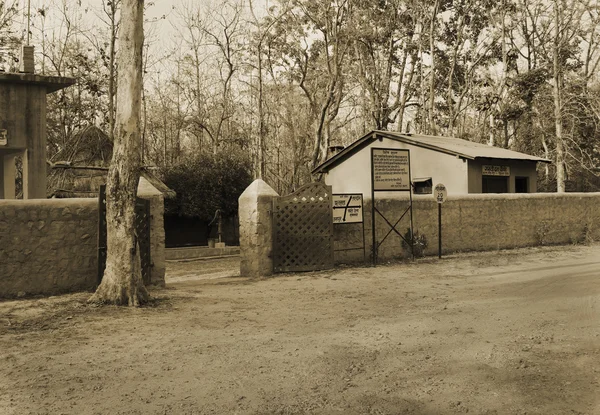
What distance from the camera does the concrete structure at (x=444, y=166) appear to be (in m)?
21.4

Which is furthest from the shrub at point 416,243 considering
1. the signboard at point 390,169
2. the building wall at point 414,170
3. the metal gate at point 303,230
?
the building wall at point 414,170

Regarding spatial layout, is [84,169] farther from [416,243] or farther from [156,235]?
[416,243]

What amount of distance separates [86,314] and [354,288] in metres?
4.79

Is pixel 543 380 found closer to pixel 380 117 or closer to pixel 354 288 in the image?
pixel 354 288

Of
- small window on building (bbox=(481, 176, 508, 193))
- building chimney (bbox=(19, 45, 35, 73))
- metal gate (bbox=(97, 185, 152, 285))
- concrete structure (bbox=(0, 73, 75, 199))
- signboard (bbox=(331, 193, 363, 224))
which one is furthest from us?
small window on building (bbox=(481, 176, 508, 193))

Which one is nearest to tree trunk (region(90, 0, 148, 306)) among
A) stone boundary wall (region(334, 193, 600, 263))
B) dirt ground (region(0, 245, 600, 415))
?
dirt ground (region(0, 245, 600, 415))

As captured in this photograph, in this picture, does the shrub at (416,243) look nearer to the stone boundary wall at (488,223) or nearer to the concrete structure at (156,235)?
the stone boundary wall at (488,223)

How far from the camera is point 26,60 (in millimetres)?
14156

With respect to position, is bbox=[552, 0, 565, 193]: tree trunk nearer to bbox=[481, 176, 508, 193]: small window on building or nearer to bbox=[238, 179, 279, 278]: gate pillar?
bbox=[481, 176, 508, 193]: small window on building

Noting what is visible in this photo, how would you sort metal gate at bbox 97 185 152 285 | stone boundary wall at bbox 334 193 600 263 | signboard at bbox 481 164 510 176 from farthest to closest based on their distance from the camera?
signboard at bbox 481 164 510 176 → stone boundary wall at bbox 334 193 600 263 → metal gate at bbox 97 185 152 285

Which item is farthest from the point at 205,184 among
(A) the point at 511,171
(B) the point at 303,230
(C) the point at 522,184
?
(C) the point at 522,184

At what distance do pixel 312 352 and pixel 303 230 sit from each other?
6.40 metres

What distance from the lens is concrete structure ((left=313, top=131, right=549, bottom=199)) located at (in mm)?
21395

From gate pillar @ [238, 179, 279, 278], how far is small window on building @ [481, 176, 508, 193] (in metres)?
12.9
